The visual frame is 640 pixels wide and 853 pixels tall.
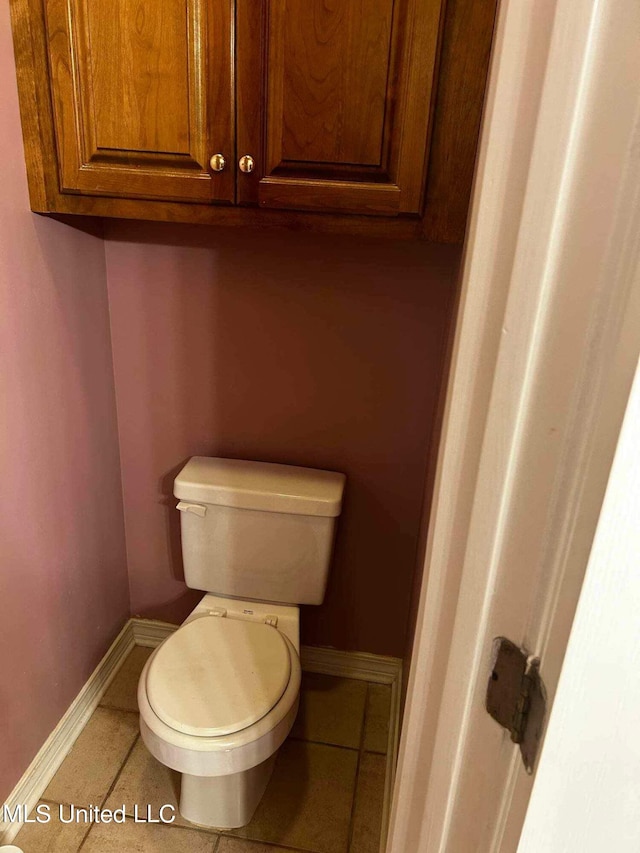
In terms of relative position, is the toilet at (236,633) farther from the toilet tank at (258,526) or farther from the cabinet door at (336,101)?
the cabinet door at (336,101)

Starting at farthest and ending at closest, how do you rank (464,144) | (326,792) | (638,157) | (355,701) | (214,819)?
(355,701), (326,792), (214,819), (464,144), (638,157)

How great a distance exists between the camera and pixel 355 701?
1833 mm

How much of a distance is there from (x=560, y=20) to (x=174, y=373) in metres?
1.42

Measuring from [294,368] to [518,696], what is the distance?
1.24m

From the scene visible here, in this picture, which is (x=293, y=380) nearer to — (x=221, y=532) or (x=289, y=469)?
(x=289, y=469)

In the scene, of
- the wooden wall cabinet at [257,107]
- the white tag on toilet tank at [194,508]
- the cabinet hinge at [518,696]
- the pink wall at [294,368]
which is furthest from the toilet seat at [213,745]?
the wooden wall cabinet at [257,107]

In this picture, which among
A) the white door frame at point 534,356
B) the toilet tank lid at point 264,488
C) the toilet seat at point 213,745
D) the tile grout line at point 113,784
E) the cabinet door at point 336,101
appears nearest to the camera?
the white door frame at point 534,356

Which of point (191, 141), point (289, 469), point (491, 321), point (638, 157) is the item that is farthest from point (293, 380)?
point (638, 157)

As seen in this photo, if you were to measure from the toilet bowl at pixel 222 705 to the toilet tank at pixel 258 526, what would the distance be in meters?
0.09

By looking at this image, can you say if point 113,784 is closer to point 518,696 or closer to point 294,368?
point 294,368

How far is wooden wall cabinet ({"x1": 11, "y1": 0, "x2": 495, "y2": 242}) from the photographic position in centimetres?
106

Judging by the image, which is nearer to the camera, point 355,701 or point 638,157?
point 638,157

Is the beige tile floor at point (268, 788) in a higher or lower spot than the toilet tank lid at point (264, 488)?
lower

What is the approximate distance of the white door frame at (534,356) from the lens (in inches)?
13.7
